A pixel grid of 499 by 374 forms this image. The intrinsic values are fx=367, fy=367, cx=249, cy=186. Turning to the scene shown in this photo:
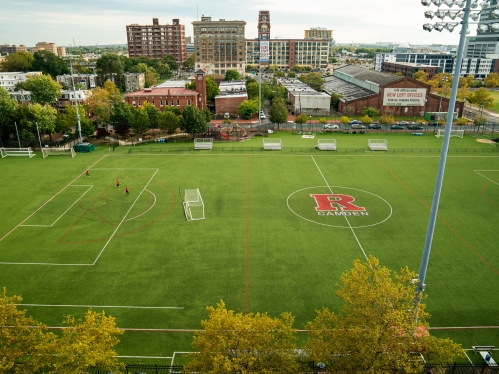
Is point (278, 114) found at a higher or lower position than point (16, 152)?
higher

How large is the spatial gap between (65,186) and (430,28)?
43606mm

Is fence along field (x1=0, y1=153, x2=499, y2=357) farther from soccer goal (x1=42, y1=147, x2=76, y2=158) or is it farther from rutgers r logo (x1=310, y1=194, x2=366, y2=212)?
soccer goal (x1=42, y1=147, x2=76, y2=158)

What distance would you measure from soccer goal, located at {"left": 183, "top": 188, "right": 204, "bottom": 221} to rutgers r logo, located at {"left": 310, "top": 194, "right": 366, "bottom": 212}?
12.4 meters

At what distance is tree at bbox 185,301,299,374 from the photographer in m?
14.8

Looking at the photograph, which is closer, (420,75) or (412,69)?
(420,75)

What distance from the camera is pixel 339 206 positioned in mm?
39969

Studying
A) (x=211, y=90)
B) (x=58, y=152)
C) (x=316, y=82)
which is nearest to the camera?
(x=58, y=152)

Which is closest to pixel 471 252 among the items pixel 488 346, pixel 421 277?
pixel 488 346

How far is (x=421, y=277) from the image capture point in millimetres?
19203

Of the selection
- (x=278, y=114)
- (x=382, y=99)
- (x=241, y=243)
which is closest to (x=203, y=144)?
(x=278, y=114)

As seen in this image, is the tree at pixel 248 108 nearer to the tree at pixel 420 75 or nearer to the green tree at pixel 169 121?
the green tree at pixel 169 121

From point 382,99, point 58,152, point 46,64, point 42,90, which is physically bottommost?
point 58,152

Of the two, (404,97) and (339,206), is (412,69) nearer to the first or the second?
(404,97)

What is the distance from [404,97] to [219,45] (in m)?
101
